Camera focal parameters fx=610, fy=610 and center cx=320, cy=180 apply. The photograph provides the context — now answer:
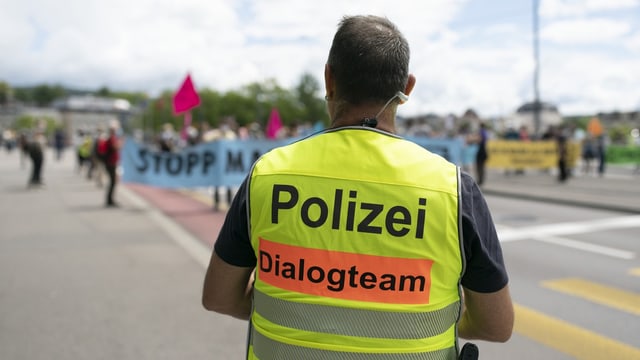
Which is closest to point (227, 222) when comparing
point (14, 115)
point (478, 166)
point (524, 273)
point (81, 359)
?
point (81, 359)

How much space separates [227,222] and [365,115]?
1.69ft

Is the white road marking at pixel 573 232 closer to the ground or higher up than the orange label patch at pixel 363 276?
closer to the ground

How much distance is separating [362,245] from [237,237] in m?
0.38

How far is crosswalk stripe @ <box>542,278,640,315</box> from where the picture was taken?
18.9 ft

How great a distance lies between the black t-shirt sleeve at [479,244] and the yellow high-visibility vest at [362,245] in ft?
0.11

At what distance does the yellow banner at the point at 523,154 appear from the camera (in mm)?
22484

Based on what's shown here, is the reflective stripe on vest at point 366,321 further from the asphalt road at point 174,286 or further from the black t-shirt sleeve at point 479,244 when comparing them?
the asphalt road at point 174,286

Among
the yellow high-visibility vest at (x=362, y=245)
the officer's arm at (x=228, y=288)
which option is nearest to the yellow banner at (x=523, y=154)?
the officer's arm at (x=228, y=288)

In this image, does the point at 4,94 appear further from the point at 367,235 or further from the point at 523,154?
the point at 367,235

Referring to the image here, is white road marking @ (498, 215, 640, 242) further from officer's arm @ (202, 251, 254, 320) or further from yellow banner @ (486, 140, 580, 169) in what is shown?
yellow banner @ (486, 140, 580, 169)

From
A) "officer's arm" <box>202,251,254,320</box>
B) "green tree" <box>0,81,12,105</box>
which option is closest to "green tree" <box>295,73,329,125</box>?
"green tree" <box>0,81,12,105</box>

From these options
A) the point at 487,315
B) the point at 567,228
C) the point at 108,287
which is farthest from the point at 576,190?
the point at 487,315

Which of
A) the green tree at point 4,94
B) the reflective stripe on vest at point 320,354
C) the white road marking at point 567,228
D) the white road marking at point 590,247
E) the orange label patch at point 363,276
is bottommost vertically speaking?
the white road marking at point 590,247

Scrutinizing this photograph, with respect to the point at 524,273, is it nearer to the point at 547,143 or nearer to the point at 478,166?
the point at 478,166
